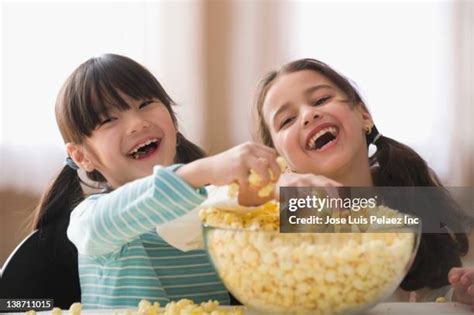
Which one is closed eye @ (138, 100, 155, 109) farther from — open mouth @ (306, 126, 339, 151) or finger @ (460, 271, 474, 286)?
finger @ (460, 271, 474, 286)

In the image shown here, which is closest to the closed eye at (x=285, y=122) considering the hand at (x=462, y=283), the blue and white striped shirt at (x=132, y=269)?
the blue and white striped shirt at (x=132, y=269)

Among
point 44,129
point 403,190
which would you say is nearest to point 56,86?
point 44,129

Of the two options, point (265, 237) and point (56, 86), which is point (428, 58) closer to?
point (265, 237)

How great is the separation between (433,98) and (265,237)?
0.34 m

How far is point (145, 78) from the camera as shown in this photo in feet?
3.10

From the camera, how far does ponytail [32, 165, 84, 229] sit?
967 mm

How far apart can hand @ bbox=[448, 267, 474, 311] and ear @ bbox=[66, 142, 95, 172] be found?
1.82ft

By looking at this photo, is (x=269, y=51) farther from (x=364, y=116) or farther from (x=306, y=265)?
(x=306, y=265)

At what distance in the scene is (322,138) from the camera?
91 centimetres

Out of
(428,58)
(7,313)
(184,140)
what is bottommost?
(7,313)

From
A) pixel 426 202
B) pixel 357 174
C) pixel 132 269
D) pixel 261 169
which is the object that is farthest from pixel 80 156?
pixel 426 202

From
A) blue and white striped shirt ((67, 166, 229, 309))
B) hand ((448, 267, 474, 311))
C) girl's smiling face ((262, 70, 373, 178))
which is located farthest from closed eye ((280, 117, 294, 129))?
hand ((448, 267, 474, 311))

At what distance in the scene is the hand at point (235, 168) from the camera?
2.79 feet

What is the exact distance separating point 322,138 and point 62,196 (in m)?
0.40
